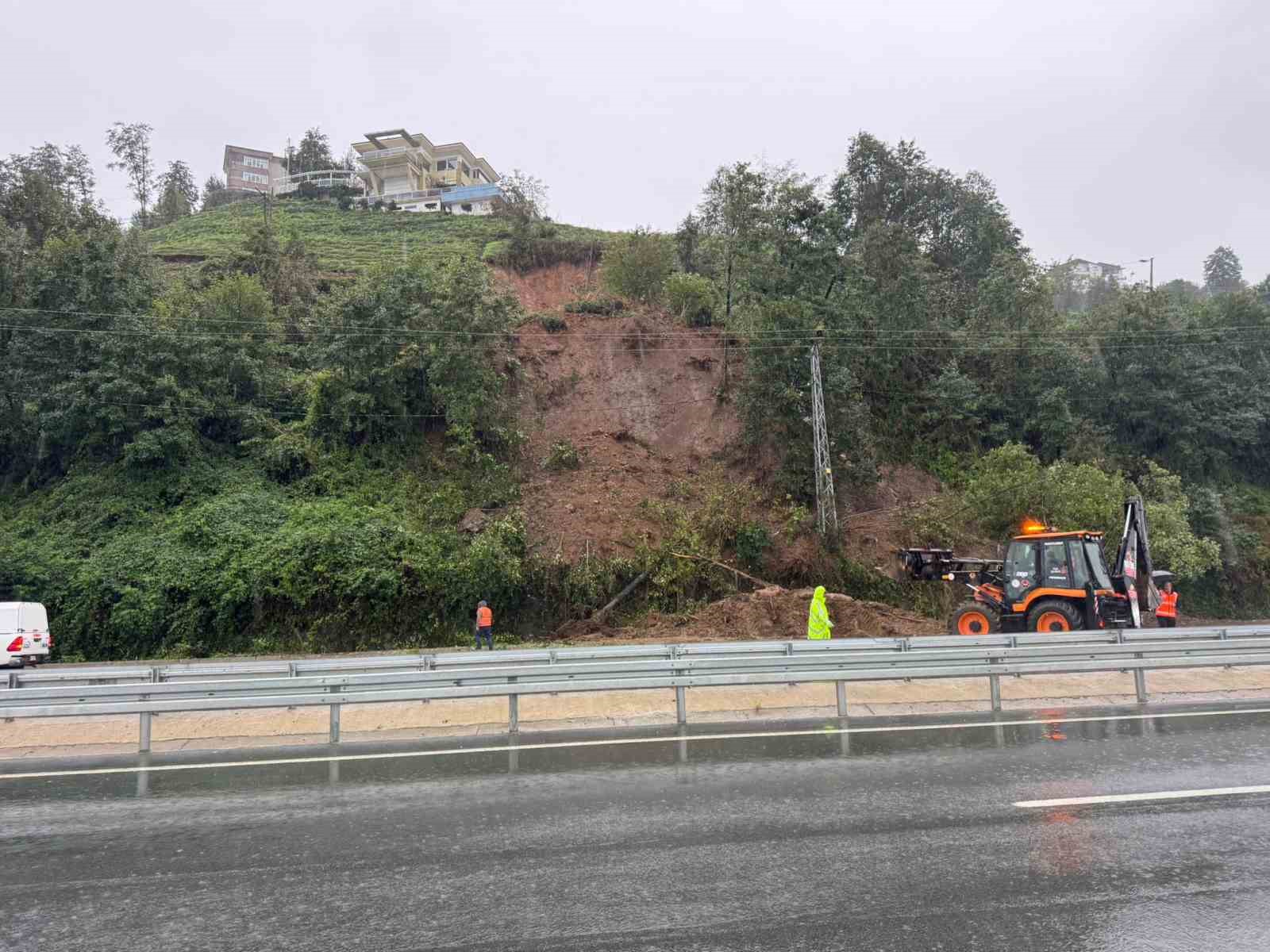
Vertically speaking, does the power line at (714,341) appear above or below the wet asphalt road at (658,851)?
above

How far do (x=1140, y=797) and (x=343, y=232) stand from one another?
65.4 metres

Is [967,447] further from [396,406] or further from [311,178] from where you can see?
[311,178]

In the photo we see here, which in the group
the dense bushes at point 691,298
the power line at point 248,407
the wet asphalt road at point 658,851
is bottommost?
the wet asphalt road at point 658,851

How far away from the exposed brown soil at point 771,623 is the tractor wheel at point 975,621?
13.9 ft

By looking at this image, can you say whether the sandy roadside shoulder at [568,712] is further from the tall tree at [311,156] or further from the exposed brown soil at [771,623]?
the tall tree at [311,156]

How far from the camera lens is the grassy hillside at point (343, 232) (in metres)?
52.2

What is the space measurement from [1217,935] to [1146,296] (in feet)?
134

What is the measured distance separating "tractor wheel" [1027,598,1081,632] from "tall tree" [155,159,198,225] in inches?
3206

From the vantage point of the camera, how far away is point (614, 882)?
531 cm

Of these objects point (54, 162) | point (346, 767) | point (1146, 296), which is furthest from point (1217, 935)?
point (54, 162)

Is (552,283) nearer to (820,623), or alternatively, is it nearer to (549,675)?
(820,623)

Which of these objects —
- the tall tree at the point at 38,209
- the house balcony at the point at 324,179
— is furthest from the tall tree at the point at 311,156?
the tall tree at the point at 38,209

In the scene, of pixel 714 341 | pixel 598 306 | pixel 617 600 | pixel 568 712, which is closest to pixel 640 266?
pixel 598 306

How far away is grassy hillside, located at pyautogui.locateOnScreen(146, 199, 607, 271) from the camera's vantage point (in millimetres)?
52188
